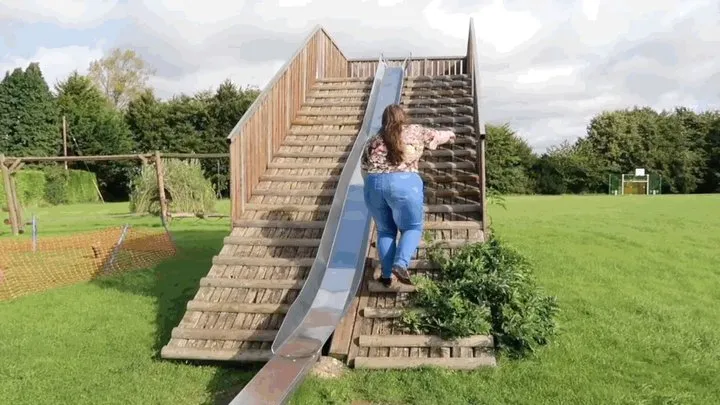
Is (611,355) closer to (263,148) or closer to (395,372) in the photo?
(395,372)

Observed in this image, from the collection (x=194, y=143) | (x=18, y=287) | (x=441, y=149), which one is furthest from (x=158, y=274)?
(x=194, y=143)

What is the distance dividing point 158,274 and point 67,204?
23.4m

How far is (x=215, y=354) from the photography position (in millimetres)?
5441

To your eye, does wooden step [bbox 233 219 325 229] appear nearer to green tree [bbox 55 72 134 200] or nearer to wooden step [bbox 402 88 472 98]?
wooden step [bbox 402 88 472 98]

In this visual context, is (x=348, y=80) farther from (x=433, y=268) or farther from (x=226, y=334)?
(x=226, y=334)

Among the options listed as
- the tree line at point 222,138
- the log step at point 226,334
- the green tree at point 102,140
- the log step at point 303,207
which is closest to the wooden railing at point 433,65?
the log step at point 303,207

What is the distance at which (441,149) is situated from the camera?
8.35 metres

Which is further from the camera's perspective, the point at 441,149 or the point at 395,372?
the point at 441,149

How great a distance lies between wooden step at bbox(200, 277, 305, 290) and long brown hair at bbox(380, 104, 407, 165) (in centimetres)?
149

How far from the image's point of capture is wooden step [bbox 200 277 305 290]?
6172 millimetres

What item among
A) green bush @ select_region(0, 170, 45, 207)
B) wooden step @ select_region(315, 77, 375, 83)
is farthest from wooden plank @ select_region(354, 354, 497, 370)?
green bush @ select_region(0, 170, 45, 207)

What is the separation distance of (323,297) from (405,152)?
1446mm

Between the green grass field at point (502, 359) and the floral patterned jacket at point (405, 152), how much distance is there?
171cm

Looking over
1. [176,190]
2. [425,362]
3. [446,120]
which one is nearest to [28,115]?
[176,190]
